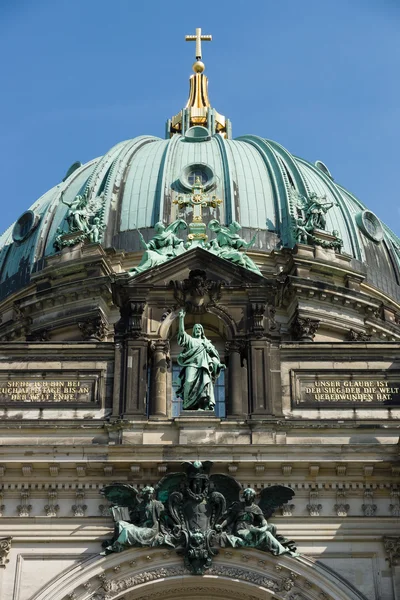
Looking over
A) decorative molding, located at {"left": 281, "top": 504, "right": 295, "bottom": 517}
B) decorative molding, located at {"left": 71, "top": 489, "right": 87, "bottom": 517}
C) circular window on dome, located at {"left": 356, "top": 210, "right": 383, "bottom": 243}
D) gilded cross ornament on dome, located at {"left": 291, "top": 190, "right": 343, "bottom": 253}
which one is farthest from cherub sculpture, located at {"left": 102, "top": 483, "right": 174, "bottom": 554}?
circular window on dome, located at {"left": 356, "top": 210, "right": 383, "bottom": 243}

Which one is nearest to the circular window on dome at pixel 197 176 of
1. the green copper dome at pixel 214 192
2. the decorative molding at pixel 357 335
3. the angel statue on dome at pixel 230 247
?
the green copper dome at pixel 214 192

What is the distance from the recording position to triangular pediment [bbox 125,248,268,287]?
1261 inches

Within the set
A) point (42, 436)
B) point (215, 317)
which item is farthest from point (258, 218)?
point (42, 436)

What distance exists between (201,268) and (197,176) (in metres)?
12.5

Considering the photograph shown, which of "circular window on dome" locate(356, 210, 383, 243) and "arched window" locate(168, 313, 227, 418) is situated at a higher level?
"circular window on dome" locate(356, 210, 383, 243)

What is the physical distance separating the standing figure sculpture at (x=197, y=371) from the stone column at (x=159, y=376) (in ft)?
1.37

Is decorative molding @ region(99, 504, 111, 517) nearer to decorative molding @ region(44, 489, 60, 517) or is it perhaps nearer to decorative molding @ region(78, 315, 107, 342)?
decorative molding @ region(44, 489, 60, 517)

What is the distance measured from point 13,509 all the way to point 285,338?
1340cm

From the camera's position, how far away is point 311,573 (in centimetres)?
2792

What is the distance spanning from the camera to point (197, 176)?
4447 centimetres

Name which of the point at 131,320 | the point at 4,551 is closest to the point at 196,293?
the point at 131,320

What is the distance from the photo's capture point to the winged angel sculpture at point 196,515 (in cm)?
2802

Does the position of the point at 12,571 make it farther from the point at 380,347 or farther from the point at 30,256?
the point at 30,256

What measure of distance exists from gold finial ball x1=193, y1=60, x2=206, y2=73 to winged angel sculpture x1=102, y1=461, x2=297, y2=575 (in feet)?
104
